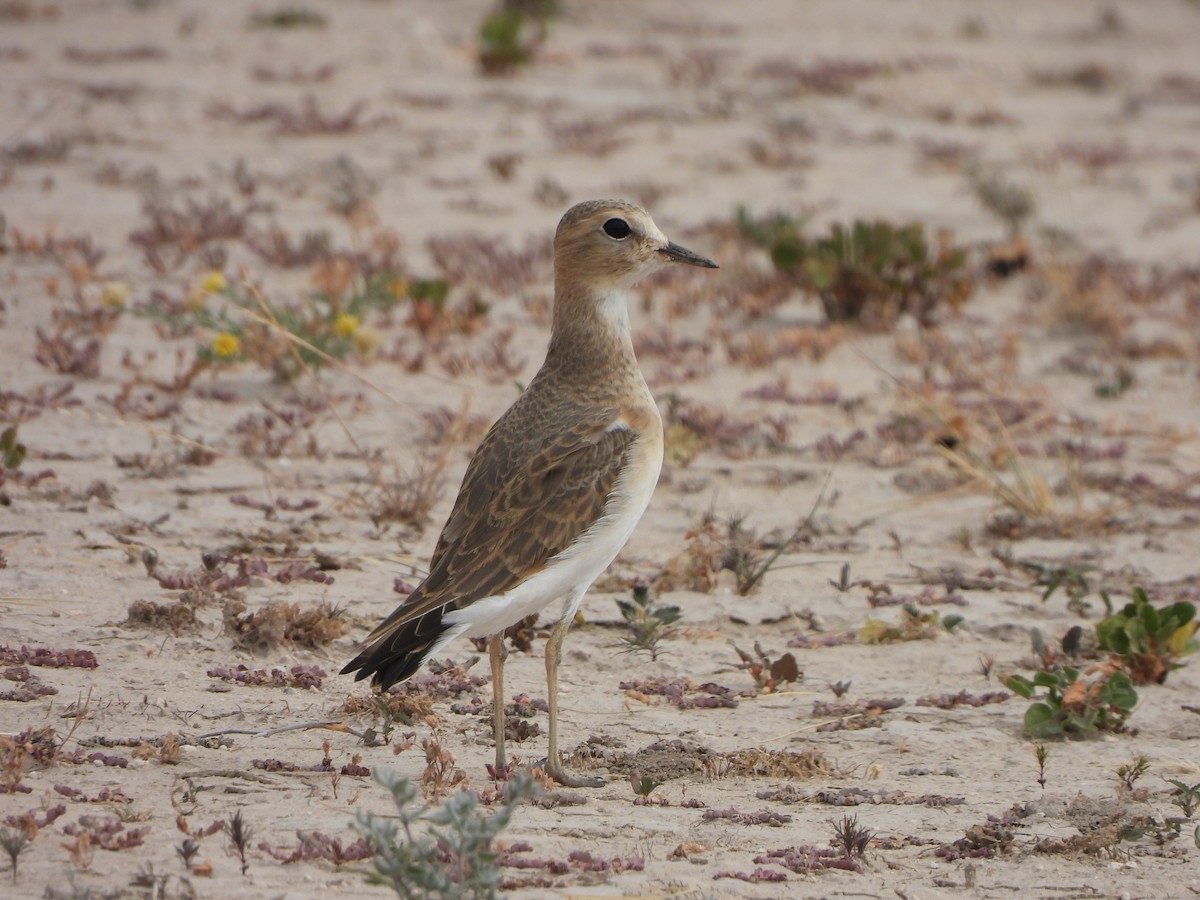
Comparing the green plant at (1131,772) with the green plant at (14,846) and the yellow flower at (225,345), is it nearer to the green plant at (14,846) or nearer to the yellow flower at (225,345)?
the green plant at (14,846)

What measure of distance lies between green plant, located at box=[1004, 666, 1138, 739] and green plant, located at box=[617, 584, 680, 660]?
128 cm

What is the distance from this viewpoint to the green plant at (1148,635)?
585 centimetres

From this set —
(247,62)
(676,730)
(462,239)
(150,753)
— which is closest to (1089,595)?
(676,730)

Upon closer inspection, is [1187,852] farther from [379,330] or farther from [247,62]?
[247,62]

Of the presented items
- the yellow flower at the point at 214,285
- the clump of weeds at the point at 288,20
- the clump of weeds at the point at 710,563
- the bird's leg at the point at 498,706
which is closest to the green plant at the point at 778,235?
the yellow flower at the point at 214,285

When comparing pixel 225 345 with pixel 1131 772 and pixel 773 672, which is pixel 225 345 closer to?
pixel 773 672

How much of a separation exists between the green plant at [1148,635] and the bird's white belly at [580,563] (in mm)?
1962

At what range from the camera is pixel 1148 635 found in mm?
5902

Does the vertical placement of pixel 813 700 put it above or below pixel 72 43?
below

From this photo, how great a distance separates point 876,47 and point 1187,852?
610 inches

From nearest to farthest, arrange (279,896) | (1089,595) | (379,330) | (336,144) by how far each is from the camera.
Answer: (279,896)
(1089,595)
(379,330)
(336,144)

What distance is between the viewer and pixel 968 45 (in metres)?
19.3

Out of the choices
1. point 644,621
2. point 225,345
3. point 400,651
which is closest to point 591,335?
point 644,621

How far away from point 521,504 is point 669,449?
3.05 m
